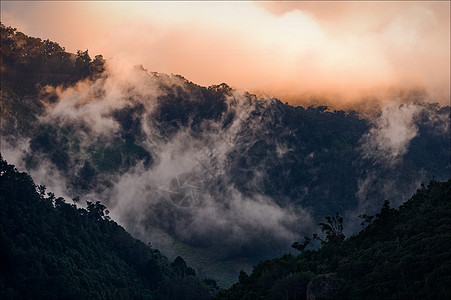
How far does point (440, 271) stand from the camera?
129m

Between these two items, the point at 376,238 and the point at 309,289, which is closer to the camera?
the point at 309,289

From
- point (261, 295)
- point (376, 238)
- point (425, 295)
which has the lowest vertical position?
point (425, 295)

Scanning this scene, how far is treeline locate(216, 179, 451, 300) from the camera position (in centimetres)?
13450

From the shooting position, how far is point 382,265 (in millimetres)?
147875

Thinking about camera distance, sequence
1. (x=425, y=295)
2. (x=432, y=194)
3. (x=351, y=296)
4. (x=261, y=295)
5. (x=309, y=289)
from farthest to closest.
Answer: (x=432, y=194) < (x=261, y=295) < (x=309, y=289) < (x=351, y=296) < (x=425, y=295)

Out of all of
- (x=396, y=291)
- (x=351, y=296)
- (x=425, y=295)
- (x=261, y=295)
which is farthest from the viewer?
(x=261, y=295)

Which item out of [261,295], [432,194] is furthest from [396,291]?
[432,194]

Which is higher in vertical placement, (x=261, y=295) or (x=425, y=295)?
(x=261, y=295)

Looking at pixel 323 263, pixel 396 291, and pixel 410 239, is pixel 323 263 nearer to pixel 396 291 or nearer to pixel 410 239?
pixel 410 239

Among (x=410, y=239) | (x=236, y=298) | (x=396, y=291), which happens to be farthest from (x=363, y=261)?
(x=236, y=298)

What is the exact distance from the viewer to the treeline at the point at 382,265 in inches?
5295

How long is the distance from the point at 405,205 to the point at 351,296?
63.3 metres

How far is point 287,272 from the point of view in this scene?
598 ft

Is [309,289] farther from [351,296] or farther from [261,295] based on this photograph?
[261,295]
